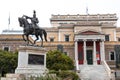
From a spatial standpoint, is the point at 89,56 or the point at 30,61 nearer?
the point at 30,61

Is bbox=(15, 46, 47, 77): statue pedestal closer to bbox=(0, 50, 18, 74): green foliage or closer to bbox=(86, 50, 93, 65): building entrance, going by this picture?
bbox=(0, 50, 18, 74): green foliage

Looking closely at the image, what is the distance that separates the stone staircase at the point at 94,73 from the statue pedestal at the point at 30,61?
14362mm

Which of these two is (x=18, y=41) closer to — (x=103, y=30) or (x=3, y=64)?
(x=3, y=64)

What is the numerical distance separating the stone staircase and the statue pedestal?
14362mm

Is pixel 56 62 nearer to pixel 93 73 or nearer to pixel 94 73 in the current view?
pixel 93 73

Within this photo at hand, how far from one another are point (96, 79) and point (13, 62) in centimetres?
1130

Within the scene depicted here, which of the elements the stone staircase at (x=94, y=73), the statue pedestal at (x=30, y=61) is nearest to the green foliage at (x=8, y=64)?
the stone staircase at (x=94, y=73)

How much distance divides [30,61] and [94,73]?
1962 cm

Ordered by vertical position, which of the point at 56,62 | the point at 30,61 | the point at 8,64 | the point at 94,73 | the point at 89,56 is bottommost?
the point at 94,73

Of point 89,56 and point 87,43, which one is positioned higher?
point 87,43

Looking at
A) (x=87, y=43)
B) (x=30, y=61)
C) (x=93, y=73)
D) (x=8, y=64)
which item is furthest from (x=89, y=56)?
(x=30, y=61)

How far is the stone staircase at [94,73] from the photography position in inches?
1325

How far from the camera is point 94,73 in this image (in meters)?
36.9

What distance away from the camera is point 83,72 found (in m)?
37.2
